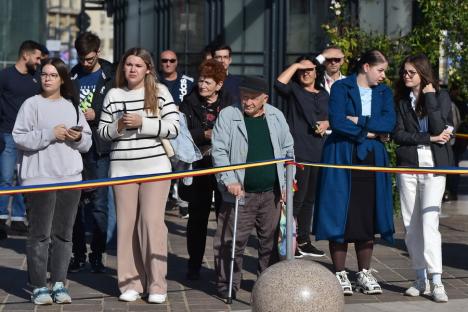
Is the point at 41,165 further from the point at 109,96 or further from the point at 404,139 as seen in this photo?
the point at 404,139

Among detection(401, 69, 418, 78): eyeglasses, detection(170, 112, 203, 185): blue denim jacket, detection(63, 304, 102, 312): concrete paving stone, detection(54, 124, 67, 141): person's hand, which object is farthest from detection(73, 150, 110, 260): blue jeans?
detection(401, 69, 418, 78): eyeglasses

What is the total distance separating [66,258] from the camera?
917 cm

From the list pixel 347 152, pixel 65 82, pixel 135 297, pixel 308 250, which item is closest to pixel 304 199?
pixel 308 250

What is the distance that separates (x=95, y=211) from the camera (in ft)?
34.7

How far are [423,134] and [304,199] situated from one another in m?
2.26

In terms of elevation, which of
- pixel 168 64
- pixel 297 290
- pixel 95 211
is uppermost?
pixel 168 64

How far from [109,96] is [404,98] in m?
2.35

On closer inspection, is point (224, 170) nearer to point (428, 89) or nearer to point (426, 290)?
point (428, 89)

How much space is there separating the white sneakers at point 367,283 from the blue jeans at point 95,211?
2.24m

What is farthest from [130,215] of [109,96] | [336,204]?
[336,204]

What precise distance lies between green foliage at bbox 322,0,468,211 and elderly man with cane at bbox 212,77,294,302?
5503mm

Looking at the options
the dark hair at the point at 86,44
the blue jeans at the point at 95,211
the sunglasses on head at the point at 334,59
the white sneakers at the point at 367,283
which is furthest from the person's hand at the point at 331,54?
the white sneakers at the point at 367,283

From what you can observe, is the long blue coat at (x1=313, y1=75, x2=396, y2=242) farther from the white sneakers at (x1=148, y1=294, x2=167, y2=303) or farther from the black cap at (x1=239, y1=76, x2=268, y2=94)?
the white sneakers at (x1=148, y1=294, x2=167, y2=303)

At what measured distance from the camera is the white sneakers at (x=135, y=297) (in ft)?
29.8
